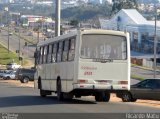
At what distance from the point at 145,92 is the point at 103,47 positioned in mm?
6849

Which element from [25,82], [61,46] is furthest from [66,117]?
[25,82]

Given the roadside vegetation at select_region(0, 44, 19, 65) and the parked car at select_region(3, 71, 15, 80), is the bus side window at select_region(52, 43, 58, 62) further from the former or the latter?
the roadside vegetation at select_region(0, 44, 19, 65)

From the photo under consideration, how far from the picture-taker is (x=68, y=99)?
30.9 metres

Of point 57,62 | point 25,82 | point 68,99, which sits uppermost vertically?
point 57,62

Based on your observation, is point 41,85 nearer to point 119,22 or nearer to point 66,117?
point 66,117

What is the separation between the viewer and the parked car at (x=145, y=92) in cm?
3300

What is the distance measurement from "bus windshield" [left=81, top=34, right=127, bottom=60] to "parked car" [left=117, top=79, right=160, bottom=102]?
581 centimetres

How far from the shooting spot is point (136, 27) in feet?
461

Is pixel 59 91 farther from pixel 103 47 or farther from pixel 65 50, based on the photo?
pixel 103 47

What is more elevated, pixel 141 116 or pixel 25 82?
pixel 141 116

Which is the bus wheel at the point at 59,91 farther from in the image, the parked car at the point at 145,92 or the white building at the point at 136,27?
the white building at the point at 136,27

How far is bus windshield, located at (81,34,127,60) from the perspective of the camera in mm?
27328

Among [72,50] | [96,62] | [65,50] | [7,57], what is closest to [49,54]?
[65,50]

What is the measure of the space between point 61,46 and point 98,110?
618cm
